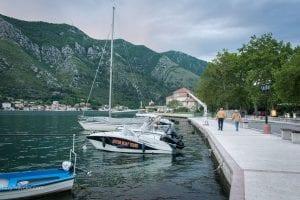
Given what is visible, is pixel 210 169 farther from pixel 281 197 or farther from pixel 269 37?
pixel 269 37

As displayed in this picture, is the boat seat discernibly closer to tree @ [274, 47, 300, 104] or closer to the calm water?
the calm water

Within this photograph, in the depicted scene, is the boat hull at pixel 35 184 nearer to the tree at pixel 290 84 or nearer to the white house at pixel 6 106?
the tree at pixel 290 84

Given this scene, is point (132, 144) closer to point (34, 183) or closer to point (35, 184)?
point (34, 183)

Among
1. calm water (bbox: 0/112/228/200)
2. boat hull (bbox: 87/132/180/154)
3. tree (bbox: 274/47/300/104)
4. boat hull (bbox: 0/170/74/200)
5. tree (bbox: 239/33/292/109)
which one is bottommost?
calm water (bbox: 0/112/228/200)

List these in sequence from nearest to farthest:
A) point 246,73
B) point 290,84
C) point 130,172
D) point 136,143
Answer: point 130,172
point 136,143
point 290,84
point 246,73

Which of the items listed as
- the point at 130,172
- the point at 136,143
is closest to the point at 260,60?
the point at 136,143

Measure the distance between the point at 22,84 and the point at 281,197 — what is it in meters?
189

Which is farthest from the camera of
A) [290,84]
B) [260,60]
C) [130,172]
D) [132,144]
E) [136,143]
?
[260,60]

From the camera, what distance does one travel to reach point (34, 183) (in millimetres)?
12984

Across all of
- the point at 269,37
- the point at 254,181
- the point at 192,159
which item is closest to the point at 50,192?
the point at 254,181

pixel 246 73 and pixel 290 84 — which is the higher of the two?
pixel 246 73

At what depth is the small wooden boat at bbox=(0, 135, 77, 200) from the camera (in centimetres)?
1235

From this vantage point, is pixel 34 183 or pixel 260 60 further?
pixel 260 60

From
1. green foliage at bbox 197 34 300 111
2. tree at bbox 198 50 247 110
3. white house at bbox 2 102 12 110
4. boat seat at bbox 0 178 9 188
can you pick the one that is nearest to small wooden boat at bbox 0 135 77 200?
boat seat at bbox 0 178 9 188
